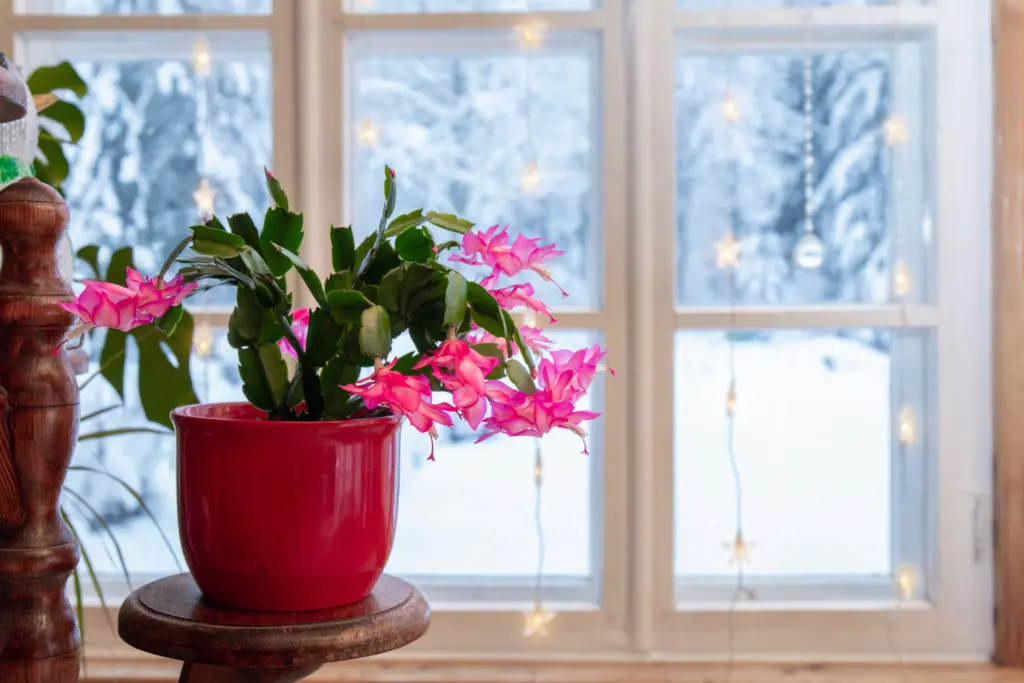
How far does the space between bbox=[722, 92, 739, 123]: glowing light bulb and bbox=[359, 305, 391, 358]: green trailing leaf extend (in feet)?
3.22

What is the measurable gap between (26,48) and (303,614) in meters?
1.24

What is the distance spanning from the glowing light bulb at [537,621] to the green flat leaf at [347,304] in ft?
3.00

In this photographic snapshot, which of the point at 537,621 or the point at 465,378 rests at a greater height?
the point at 465,378

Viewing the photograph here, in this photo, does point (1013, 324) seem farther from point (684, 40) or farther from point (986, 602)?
point (684, 40)

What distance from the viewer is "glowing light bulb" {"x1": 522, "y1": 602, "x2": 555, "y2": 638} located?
1.38 meters

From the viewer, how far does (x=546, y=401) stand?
54 cm

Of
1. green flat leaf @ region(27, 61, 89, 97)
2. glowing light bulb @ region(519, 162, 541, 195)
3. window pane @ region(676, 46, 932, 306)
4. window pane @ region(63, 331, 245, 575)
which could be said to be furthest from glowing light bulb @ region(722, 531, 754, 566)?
green flat leaf @ region(27, 61, 89, 97)

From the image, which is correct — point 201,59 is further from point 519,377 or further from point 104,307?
point 519,377

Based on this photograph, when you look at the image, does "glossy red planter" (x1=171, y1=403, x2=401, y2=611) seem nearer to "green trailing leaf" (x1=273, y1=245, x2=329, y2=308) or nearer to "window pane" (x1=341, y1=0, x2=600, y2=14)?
"green trailing leaf" (x1=273, y1=245, x2=329, y2=308)

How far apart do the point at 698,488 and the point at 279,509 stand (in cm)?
95

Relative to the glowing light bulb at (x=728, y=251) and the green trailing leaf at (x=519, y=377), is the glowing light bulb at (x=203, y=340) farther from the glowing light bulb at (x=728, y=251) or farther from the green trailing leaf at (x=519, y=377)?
the green trailing leaf at (x=519, y=377)

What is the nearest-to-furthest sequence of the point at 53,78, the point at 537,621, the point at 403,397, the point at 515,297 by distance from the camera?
1. the point at 403,397
2. the point at 515,297
3. the point at 53,78
4. the point at 537,621

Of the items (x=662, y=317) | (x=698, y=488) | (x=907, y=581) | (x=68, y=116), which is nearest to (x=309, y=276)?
(x=68, y=116)

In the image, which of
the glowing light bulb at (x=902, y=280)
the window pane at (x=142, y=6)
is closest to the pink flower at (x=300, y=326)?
the window pane at (x=142, y=6)
